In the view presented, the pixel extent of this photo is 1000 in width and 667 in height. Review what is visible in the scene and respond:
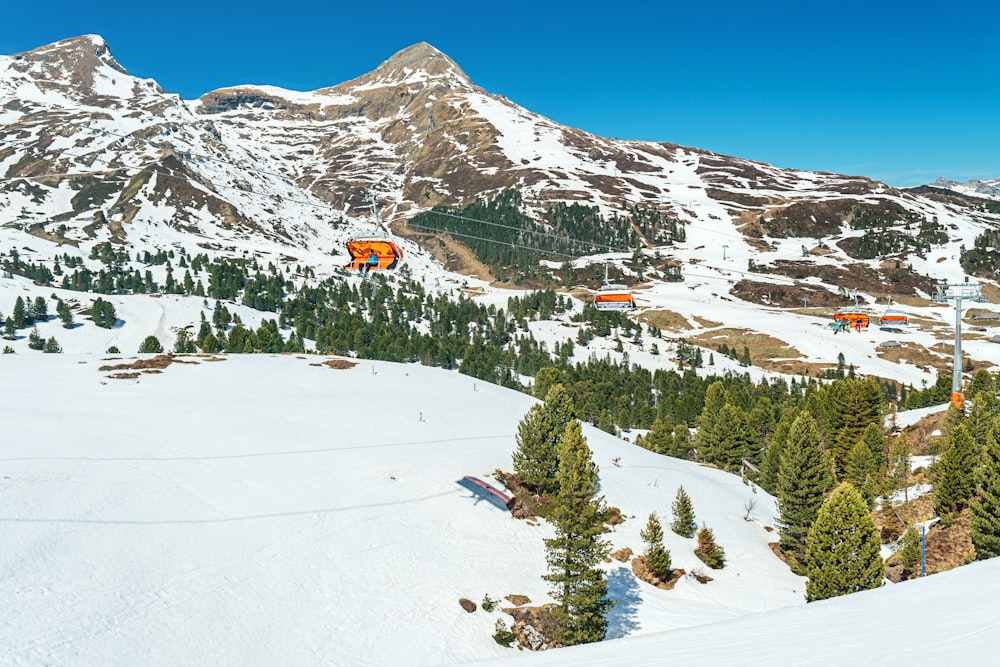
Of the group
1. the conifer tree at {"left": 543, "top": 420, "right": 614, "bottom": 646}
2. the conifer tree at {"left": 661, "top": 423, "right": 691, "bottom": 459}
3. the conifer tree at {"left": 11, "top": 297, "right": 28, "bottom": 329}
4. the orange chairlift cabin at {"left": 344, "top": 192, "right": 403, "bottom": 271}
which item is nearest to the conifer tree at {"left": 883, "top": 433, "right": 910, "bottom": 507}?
the conifer tree at {"left": 661, "top": 423, "right": 691, "bottom": 459}

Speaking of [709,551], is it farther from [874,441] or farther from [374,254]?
[374,254]

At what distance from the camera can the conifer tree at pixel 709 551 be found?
44.0 m

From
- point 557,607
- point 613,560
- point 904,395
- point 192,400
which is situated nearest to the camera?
point 557,607

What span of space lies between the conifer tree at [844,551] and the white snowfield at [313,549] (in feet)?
22.8

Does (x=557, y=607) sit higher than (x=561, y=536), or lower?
lower

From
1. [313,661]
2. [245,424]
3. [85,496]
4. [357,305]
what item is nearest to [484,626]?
[313,661]

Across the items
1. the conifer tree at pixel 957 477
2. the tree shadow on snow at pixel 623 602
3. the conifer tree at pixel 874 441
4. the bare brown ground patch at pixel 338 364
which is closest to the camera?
the tree shadow on snow at pixel 623 602

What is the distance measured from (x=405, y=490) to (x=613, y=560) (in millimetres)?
16528

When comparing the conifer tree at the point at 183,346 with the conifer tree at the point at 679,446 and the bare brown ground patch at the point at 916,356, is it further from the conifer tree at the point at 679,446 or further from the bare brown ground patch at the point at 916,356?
the bare brown ground patch at the point at 916,356

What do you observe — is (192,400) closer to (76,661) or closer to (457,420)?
(457,420)

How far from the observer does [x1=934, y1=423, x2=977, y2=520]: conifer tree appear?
46.5 metres

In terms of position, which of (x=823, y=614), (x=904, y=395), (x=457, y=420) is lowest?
(x=904, y=395)

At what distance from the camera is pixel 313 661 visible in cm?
2545

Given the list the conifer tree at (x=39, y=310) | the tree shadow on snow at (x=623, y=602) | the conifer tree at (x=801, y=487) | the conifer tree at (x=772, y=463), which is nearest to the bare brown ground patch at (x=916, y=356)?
the conifer tree at (x=772, y=463)
